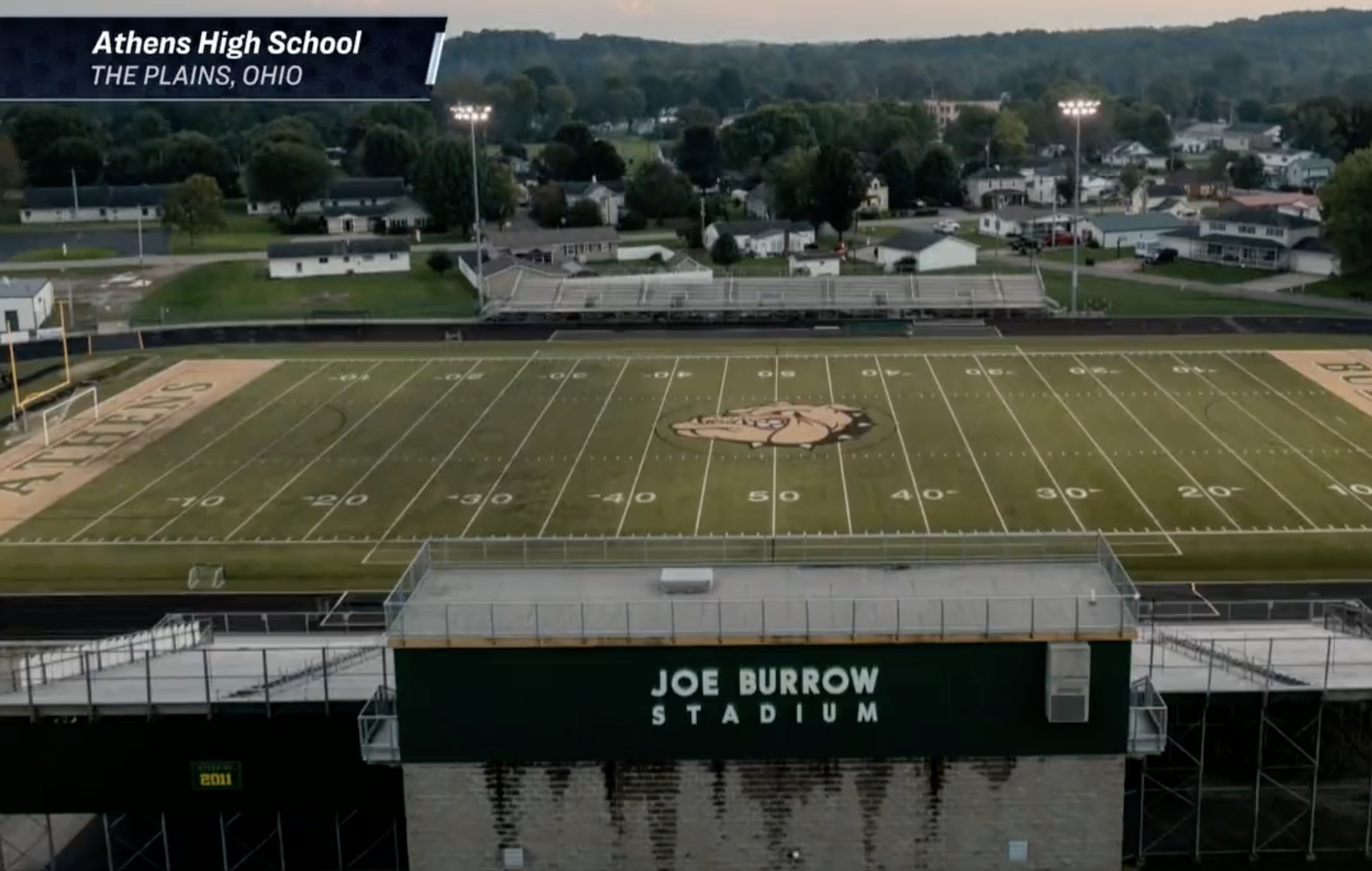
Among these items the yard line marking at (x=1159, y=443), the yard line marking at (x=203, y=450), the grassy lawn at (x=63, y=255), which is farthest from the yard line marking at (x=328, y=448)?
the grassy lawn at (x=63, y=255)

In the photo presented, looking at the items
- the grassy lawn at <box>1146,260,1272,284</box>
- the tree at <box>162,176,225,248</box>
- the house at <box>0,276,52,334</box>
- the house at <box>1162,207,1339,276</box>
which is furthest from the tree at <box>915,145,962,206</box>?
the house at <box>0,276,52,334</box>

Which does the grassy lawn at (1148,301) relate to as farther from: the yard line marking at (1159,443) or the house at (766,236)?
the house at (766,236)

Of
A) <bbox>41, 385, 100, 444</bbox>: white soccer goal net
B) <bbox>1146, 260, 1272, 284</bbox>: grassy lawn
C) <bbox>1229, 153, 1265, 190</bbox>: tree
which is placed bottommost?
<bbox>41, 385, 100, 444</bbox>: white soccer goal net

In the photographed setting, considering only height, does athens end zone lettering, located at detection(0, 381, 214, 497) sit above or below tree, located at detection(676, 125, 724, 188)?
below

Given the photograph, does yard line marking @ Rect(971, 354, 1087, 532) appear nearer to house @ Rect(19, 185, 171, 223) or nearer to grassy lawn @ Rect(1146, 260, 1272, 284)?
grassy lawn @ Rect(1146, 260, 1272, 284)

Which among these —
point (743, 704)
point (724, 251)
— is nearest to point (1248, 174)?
point (724, 251)

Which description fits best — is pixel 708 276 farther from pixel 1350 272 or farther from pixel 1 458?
→ pixel 1 458

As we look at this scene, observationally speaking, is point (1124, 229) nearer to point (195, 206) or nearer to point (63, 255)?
point (195, 206)

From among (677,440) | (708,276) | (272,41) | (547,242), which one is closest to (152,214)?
(547,242)
